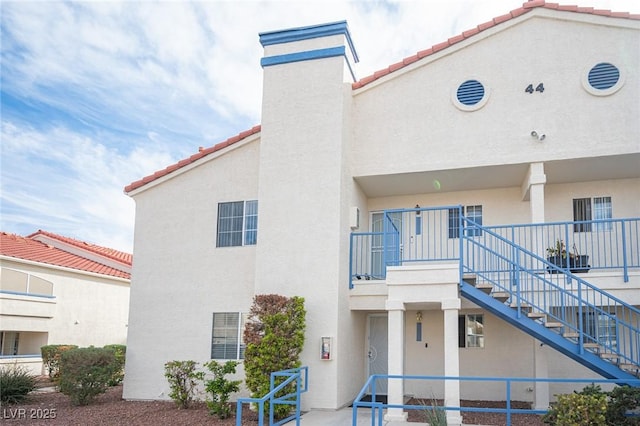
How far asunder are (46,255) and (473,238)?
61.4 feet

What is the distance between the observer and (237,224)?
48.5 ft

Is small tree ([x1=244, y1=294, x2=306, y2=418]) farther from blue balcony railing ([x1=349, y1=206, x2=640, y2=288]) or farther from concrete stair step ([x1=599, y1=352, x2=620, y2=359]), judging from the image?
concrete stair step ([x1=599, y1=352, x2=620, y2=359])

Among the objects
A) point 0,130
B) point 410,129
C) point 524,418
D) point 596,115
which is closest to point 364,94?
point 410,129

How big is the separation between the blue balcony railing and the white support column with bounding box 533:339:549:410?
1.79 meters

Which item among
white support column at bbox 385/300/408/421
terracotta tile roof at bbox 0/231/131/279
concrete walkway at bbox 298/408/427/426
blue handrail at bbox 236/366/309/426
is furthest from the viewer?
terracotta tile roof at bbox 0/231/131/279

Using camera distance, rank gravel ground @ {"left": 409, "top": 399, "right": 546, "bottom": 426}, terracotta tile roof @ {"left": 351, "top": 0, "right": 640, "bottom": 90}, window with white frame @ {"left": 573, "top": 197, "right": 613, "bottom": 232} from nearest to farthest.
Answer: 1. gravel ground @ {"left": 409, "top": 399, "right": 546, "bottom": 426}
2. terracotta tile roof @ {"left": 351, "top": 0, "right": 640, "bottom": 90}
3. window with white frame @ {"left": 573, "top": 197, "right": 613, "bottom": 232}

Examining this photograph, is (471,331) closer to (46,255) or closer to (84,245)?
(46,255)

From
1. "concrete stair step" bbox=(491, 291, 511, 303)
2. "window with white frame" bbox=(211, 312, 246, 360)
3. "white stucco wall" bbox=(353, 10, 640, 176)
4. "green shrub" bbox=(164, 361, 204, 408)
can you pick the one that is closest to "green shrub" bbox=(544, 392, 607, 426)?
"concrete stair step" bbox=(491, 291, 511, 303)

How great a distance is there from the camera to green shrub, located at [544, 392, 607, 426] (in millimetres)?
A: 8773

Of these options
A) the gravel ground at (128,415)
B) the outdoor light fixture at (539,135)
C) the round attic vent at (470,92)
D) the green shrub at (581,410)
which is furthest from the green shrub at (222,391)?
the outdoor light fixture at (539,135)

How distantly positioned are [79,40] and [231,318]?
26.0 ft

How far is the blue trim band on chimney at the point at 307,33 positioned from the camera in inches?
537

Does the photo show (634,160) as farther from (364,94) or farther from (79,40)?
(79,40)

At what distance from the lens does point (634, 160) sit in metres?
12.3
